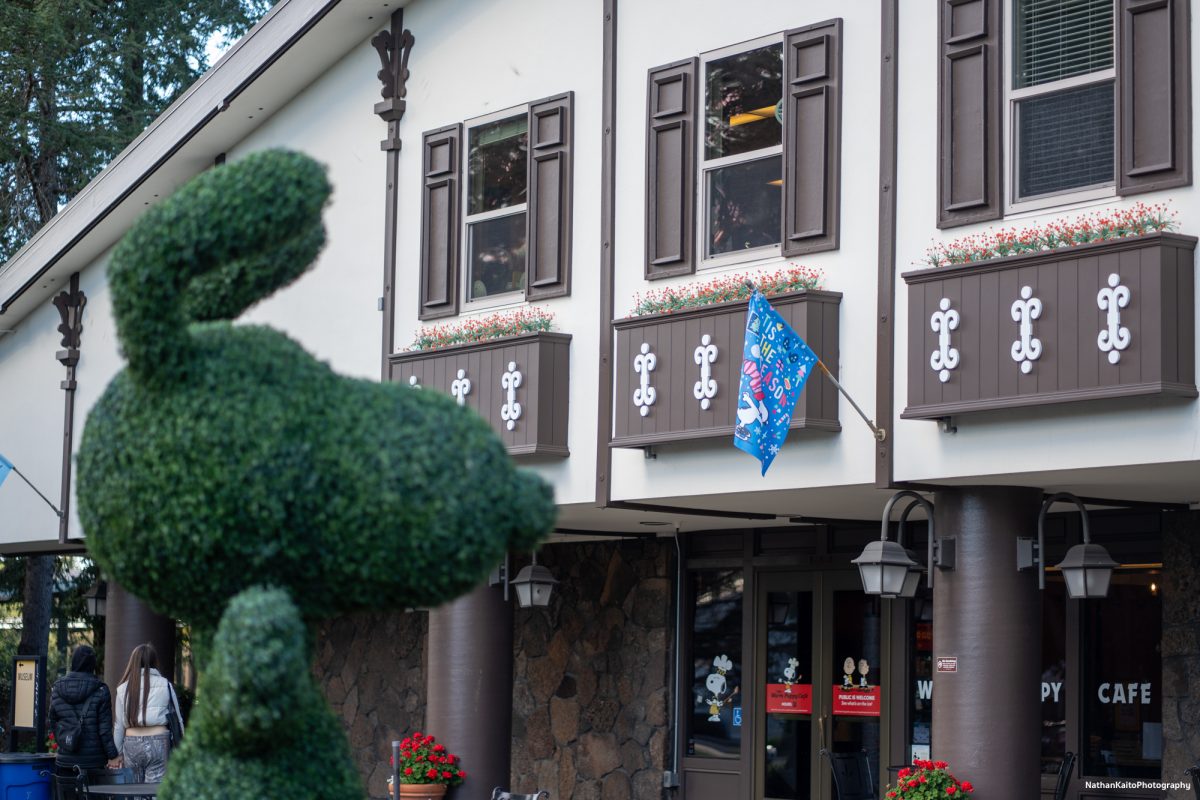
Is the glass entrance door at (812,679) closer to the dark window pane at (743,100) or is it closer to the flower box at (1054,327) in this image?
the dark window pane at (743,100)

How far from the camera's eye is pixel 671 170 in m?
13.4

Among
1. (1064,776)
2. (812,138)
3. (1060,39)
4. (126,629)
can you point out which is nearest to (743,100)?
(812,138)

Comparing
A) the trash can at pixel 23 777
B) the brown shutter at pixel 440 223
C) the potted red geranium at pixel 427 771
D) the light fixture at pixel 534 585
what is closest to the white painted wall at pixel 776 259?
the brown shutter at pixel 440 223

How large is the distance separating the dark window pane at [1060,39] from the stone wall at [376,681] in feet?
32.3

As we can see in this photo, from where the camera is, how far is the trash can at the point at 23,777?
46.8ft

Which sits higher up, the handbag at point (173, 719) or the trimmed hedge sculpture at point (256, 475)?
the trimmed hedge sculpture at point (256, 475)

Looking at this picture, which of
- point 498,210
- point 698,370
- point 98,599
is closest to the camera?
point 698,370

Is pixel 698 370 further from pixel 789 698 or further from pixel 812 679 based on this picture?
pixel 789 698

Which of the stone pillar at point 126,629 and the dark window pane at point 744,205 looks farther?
the stone pillar at point 126,629

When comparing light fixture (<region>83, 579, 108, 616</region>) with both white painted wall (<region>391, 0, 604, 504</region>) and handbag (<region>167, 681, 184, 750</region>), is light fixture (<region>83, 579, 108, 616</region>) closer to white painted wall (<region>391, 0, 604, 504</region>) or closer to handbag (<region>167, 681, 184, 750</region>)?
white painted wall (<region>391, 0, 604, 504</region>)

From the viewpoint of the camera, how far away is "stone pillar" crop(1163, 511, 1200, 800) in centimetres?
1261

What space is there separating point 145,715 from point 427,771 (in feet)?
11.1

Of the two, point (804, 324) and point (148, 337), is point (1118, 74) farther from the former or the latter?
point (148, 337)

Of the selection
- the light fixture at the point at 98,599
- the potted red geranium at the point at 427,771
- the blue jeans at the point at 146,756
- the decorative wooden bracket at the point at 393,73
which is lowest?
the potted red geranium at the point at 427,771
